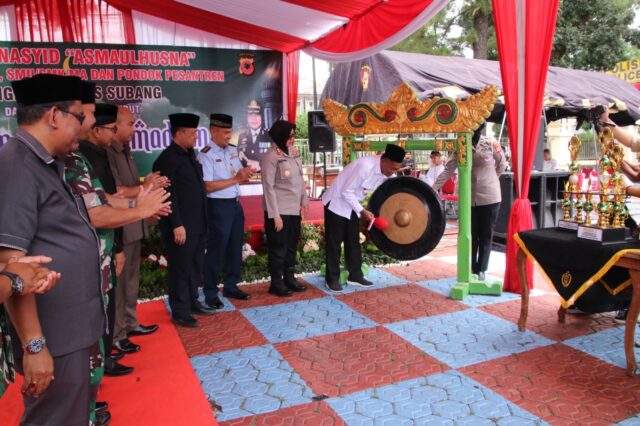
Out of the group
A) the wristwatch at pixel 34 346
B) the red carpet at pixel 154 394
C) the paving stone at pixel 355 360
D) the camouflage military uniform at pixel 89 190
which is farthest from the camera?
the paving stone at pixel 355 360

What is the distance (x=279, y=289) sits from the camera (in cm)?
499

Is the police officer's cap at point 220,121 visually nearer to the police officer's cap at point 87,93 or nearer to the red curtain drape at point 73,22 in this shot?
the police officer's cap at point 87,93

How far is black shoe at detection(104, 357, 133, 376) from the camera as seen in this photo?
10.6 ft

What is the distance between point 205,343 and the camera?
12.5ft

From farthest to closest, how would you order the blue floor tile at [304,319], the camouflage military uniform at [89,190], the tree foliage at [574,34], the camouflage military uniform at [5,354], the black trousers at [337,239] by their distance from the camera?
the tree foliage at [574,34]
the black trousers at [337,239]
the blue floor tile at [304,319]
the camouflage military uniform at [89,190]
the camouflage military uniform at [5,354]

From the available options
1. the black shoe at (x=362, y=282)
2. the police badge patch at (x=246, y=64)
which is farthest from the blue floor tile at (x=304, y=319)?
the police badge patch at (x=246, y=64)

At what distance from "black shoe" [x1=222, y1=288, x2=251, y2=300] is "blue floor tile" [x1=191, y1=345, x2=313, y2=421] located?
123 centimetres

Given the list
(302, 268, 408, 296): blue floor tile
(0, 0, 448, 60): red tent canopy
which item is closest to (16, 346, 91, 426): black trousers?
(302, 268, 408, 296): blue floor tile

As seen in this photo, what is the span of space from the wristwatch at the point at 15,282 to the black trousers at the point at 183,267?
2610 millimetres

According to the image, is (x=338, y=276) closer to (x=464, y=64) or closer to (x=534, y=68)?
(x=534, y=68)

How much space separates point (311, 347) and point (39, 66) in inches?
199

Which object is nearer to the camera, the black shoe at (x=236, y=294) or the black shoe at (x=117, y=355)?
the black shoe at (x=117, y=355)

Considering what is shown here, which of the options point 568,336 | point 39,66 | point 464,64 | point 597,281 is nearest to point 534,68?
point 597,281

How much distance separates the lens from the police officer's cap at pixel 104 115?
3.22 m
